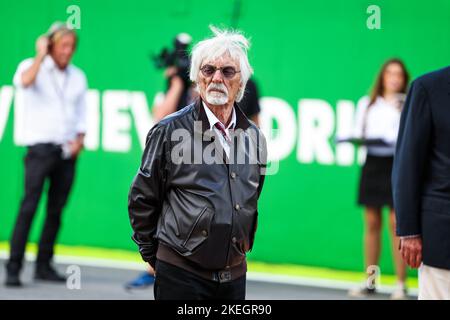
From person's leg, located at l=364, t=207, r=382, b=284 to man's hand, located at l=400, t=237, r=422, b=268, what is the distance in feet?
11.8

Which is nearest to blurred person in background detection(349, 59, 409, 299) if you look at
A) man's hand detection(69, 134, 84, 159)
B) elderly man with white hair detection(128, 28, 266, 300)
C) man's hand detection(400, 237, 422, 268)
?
man's hand detection(69, 134, 84, 159)

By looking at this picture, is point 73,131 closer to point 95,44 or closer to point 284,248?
point 95,44

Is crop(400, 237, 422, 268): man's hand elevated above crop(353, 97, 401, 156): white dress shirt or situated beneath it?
situated beneath

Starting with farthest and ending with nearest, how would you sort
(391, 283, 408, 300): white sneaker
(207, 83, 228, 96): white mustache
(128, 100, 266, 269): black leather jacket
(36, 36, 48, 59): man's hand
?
(36, 36, 48, 59): man's hand, (391, 283, 408, 300): white sneaker, (207, 83, 228, 96): white mustache, (128, 100, 266, 269): black leather jacket

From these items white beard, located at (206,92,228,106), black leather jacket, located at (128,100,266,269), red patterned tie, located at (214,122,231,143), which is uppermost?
white beard, located at (206,92,228,106)

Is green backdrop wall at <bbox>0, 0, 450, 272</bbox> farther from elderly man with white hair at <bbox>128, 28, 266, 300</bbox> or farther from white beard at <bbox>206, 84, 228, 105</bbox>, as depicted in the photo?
white beard at <bbox>206, 84, 228, 105</bbox>

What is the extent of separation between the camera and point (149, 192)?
183 inches

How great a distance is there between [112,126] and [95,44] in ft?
2.81

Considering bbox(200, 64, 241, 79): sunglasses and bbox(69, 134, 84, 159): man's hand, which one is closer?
bbox(200, 64, 241, 79): sunglasses

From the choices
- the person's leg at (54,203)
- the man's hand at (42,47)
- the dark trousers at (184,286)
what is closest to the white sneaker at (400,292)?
the person's leg at (54,203)

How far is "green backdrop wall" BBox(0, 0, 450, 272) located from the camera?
9.04 meters

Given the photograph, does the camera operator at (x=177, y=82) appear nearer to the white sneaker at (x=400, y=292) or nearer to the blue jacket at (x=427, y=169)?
the white sneaker at (x=400, y=292)

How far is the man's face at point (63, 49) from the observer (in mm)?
8578

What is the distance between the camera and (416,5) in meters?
8.92
